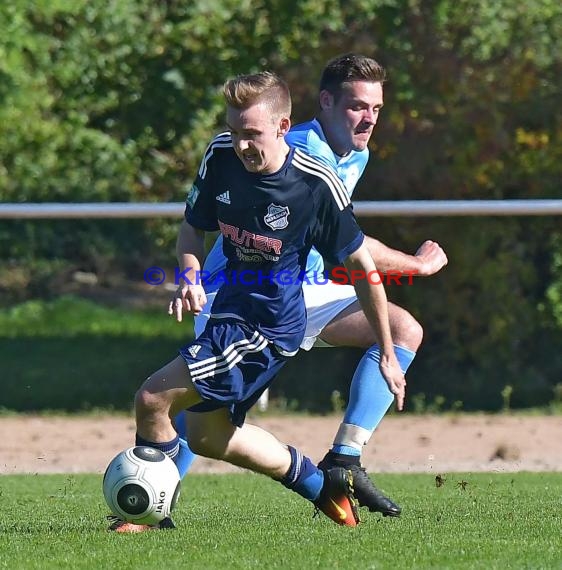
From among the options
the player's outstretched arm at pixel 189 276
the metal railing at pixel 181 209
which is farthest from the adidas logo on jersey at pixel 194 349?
the metal railing at pixel 181 209

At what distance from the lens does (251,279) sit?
16.7 ft

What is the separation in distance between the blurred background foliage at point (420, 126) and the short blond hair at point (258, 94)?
4857mm

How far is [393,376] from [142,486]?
102 centimetres

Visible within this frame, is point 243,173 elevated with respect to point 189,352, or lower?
elevated

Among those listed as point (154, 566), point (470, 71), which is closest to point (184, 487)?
point (154, 566)

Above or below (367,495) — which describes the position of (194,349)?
above

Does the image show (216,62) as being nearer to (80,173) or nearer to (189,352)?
(80,173)

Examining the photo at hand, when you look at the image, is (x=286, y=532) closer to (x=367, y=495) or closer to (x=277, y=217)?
(x=367, y=495)

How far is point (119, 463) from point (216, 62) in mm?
6620

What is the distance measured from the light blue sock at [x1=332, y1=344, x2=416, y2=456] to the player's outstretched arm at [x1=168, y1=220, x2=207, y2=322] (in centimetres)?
94

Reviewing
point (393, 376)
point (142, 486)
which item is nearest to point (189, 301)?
point (142, 486)

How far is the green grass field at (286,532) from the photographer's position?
437cm

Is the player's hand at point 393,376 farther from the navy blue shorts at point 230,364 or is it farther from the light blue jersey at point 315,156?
the light blue jersey at point 315,156

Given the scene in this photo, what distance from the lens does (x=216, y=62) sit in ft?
36.6
